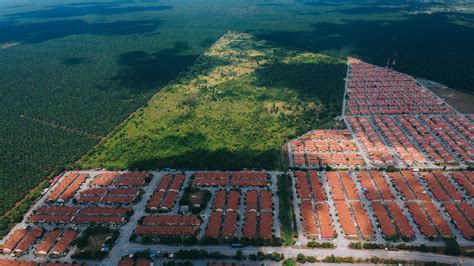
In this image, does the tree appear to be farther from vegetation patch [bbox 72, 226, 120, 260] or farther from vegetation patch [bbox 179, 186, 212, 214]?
vegetation patch [bbox 72, 226, 120, 260]

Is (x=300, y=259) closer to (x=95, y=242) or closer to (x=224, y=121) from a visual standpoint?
(x=95, y=242)

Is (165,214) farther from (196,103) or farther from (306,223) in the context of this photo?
(196,103)

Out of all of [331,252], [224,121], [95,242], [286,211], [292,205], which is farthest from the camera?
[224,121]

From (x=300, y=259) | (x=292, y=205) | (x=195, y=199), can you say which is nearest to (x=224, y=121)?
(x=195, y=199)

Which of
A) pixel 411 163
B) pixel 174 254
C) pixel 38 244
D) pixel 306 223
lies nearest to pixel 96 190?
pixel 38 244

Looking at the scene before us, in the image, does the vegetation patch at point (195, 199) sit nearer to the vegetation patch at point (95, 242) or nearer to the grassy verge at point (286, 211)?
the vegetation patch at point (95, 242)
